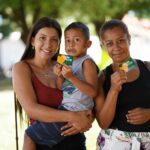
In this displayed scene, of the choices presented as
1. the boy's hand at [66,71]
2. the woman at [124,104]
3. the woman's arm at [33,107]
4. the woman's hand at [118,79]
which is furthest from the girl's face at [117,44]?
the woman's arm at [33,107]

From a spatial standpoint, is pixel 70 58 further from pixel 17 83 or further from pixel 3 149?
pixel 3 149

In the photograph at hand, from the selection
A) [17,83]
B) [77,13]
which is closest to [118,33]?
[17,83]

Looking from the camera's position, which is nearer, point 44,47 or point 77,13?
point 44,47

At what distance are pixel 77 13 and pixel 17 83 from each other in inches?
599

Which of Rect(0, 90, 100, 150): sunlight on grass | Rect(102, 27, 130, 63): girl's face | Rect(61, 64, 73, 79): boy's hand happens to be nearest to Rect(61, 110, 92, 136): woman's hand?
Rect(61, 64, 73, 79): boy's hand

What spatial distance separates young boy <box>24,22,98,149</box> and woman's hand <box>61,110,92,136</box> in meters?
0.04

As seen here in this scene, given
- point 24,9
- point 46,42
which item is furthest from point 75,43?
point 24,9

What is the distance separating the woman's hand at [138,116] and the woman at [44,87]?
260mm

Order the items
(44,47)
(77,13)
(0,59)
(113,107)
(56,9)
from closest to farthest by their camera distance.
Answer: (113,107)
(44,47)
(56,9)
(77,13)
(0,59)

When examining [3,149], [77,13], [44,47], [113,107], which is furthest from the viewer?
[77,13]

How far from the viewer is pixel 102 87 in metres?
2.82

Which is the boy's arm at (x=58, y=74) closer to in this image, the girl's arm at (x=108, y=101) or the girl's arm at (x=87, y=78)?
the girl's arm at (x=87, y=78)

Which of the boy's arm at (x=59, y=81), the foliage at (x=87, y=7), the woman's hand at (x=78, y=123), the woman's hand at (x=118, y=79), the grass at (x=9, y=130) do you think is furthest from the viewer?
the foliage at (x=87, y=7)

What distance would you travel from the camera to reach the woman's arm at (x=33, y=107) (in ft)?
8.82
